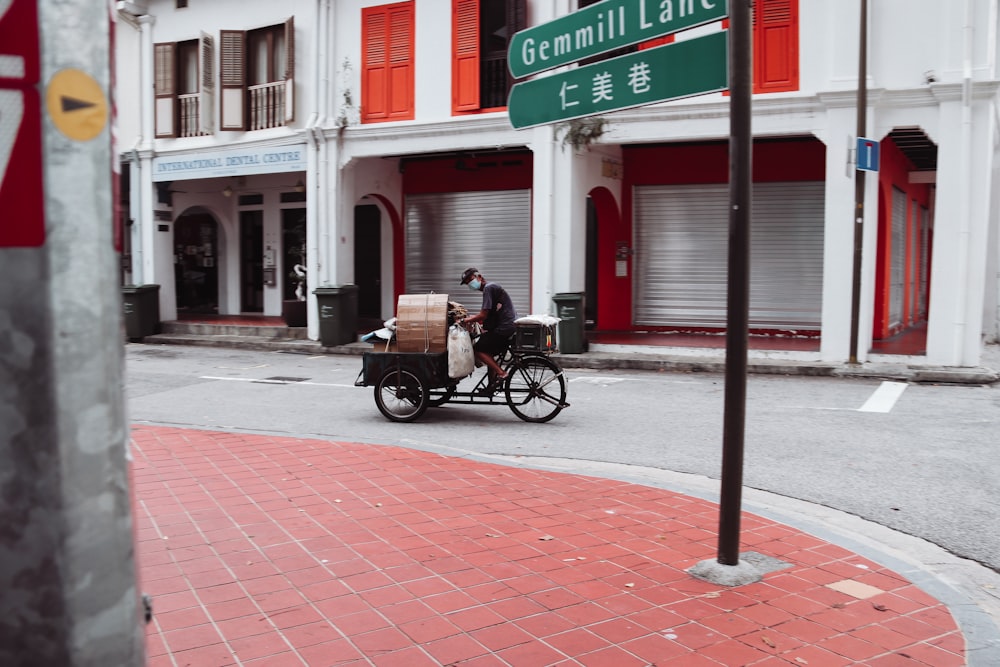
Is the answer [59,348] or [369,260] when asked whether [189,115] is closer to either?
[369,260]

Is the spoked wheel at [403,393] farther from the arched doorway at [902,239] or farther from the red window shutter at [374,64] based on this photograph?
the red window shutter at [374,64]

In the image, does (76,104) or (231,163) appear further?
(231,163)

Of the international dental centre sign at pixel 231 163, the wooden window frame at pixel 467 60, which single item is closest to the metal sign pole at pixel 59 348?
the wooden window frame at pixel 467 60

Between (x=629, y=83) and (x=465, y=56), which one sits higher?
(x=465, y=56)

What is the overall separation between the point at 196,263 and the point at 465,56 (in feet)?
34.3

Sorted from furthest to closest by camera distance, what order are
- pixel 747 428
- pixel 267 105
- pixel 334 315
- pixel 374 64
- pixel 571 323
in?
pixel 267 105
pixel 374 64
pixel 334 315
pixel 571 323
pixel 747 428

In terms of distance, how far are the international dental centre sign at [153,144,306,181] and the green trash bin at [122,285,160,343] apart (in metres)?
2.75

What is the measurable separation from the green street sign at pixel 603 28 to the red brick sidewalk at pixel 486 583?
2.80 meters

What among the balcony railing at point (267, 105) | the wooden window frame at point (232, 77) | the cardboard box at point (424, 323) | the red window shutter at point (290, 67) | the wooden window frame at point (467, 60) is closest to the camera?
the cardboard box at point (424, 323)

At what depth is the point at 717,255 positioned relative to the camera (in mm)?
17734

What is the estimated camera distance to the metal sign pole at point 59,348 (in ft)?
4.50

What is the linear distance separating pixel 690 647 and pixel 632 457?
399 cm

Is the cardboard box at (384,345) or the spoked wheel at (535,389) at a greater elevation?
the cardboard box at (384,345)

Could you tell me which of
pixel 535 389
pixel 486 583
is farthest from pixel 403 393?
pixel 486 583
